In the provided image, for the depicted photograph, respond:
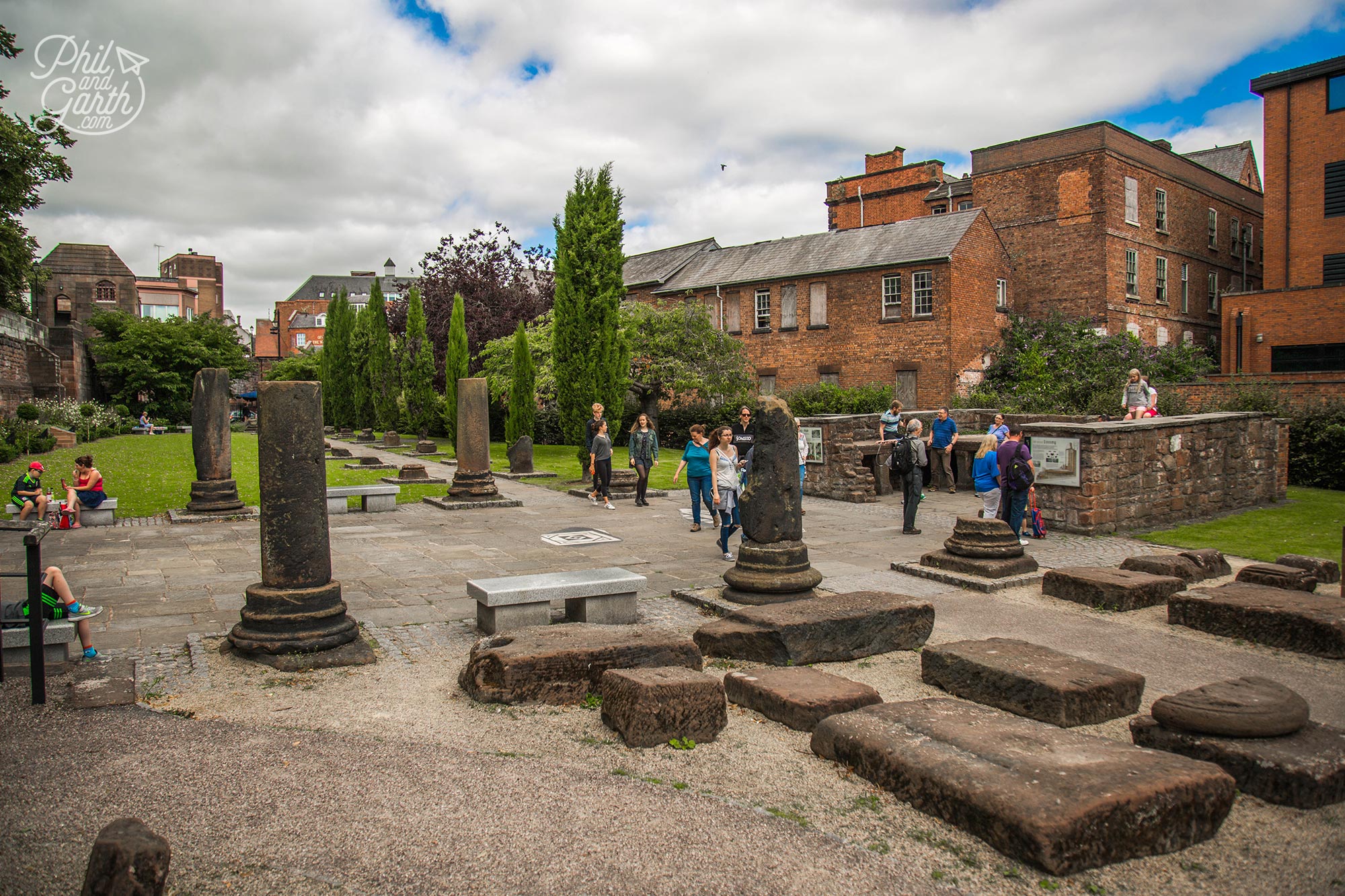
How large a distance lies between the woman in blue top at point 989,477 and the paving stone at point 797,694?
6696 mm

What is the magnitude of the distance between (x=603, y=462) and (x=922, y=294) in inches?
700

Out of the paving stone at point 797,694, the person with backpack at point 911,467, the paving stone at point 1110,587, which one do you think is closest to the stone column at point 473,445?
the person with backpack at point 911,467

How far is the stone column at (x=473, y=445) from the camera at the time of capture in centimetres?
1580

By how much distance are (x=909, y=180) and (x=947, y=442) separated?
2816cm

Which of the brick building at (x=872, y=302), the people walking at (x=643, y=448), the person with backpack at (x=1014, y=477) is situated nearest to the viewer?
the person with backpack at (x=1014, y=477)

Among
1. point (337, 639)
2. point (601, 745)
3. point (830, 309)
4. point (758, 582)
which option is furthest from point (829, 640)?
point (830, 309)

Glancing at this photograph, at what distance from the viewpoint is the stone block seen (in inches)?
186

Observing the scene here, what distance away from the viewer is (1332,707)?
218 inches

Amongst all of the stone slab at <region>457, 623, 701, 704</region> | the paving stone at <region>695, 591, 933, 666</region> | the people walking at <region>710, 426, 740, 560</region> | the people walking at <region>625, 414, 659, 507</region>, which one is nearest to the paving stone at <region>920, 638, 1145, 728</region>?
the paving stone at <region>695, 591, 933, 666</region>

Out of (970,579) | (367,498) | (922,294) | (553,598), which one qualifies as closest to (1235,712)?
(553,598)

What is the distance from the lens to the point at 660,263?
1593 inches

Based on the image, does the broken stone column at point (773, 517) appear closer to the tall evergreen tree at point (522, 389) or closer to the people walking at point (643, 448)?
the people walking at point (643, 448)

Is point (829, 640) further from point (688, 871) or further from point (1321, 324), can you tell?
point (1321, 324)

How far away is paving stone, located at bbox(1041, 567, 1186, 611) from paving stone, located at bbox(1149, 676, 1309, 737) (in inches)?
143
